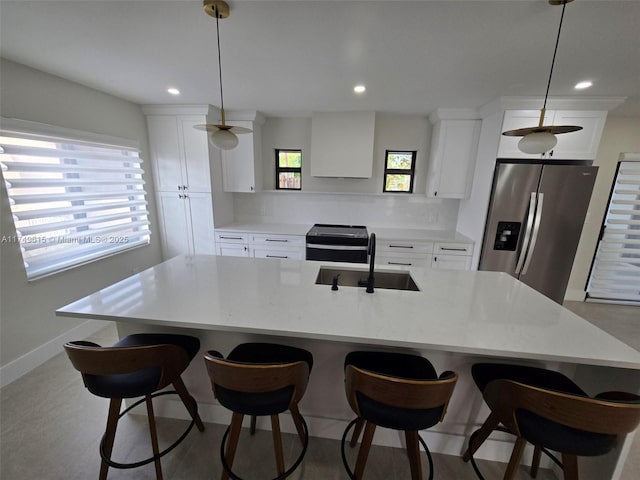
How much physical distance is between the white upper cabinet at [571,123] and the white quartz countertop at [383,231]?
125 cm

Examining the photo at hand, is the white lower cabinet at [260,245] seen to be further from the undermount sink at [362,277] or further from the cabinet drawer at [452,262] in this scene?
the cabinet drawer at [452,262]

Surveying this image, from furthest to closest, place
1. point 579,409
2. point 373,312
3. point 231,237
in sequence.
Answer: point 231,237 → point 373,312 → point 579,409

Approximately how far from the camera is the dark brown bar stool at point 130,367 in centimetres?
103

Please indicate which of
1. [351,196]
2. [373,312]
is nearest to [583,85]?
[351,196]

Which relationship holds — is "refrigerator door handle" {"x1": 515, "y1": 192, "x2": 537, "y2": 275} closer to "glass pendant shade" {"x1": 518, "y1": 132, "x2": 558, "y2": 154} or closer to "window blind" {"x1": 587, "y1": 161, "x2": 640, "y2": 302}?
"glass pendant shade" {"x1": 518, "y1": 132, "x2": 558, "y2": 154}

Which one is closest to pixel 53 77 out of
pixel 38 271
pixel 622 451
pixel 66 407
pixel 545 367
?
pixel 38 271

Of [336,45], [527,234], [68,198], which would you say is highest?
[336,45]

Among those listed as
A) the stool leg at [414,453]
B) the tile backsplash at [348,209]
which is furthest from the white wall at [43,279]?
the stool leg at [414,453]

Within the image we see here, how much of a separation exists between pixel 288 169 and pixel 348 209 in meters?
1.09

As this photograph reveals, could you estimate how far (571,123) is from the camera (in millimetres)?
2602

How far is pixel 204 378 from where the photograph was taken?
1617 millimetres

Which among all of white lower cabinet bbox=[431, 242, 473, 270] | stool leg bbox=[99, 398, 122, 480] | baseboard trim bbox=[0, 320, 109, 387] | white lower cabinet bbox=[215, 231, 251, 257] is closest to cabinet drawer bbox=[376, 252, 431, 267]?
white lower cabinet bbox=[431, 242, 473, 270]

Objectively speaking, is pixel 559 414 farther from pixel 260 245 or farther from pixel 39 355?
pixel 39 355

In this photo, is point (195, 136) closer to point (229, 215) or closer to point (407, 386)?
point (229, 215)
